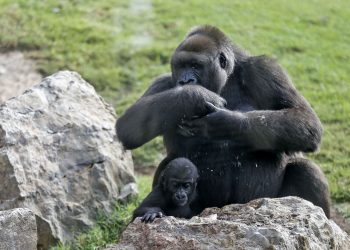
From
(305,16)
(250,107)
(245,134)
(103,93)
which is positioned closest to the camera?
(245,134)

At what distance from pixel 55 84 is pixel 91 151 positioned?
0.78 m

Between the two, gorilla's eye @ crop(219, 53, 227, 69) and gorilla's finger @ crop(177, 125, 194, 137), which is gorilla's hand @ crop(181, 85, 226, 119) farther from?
gorilla's eye @ crop(219, 53, 227, 69)

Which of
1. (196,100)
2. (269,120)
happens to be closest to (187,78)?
(196,100)

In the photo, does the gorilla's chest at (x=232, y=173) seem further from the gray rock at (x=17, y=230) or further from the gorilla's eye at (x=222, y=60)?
the gray rock at (x=17, y=230)

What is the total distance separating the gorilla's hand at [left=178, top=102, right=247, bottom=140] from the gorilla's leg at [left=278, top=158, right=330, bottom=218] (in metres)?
0.60

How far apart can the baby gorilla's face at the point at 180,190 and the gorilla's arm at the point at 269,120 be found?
372mm

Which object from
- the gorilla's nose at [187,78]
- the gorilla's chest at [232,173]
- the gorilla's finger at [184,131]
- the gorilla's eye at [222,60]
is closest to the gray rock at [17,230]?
the gorilla's finger at [184,131]

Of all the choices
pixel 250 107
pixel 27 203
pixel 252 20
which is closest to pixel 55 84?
pixel 27 203

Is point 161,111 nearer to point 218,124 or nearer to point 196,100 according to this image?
point 196,100

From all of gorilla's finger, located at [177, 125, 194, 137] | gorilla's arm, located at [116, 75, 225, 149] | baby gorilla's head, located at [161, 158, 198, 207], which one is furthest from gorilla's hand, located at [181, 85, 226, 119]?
baby gorilla's head, located at [161, 158, 198, 207]

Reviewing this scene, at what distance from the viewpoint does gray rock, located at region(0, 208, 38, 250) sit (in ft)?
16.6

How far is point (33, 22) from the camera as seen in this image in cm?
1153

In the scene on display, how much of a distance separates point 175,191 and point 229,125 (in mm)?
601

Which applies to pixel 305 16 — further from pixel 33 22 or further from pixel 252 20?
pixel 33 22
